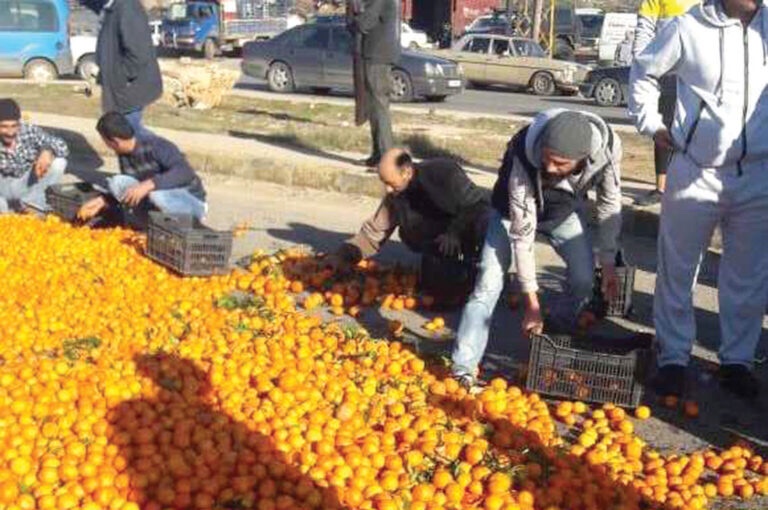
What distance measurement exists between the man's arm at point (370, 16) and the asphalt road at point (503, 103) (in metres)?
8.49

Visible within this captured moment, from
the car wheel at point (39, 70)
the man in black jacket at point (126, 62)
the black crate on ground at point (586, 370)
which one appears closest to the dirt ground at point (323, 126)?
the man in black jacket at point (126, 62)

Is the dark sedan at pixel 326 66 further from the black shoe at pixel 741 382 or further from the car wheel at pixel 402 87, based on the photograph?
the black shoe at pixel 741 382

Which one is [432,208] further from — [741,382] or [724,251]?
[741,382]

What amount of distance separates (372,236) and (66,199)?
282cm

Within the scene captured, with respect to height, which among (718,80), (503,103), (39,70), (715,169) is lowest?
(503,103)

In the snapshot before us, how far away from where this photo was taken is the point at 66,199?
25.0ft

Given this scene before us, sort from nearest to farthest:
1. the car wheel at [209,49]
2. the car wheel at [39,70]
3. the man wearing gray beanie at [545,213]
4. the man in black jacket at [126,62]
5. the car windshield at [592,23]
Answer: the man wearing gray beanie at [545,213] → the man in black jacket at [126,62] → the car wheel at [39,70] → the car wheel at [209,49] → the car windshield at [592,23]

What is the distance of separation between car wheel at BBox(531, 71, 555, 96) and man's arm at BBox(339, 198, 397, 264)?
19267 mm

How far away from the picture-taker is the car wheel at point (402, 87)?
20.6 m

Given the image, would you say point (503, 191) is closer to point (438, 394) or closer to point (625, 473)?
point (438, 394)

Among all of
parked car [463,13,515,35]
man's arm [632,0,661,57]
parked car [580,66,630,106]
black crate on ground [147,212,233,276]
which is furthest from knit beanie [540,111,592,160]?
parked car [463,13,515,35]

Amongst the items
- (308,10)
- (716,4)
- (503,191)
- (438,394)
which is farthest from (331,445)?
(308,10)

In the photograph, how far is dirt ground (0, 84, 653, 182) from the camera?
1102cm

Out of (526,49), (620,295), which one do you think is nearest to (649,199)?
(620,295)
